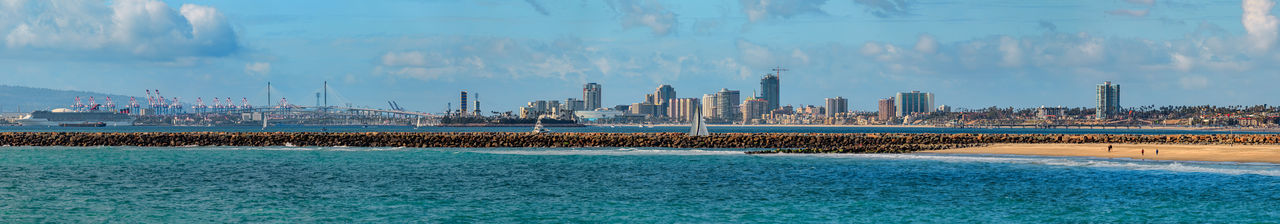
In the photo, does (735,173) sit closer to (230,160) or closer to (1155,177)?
(1155,177)

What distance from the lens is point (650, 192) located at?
30.2 meters

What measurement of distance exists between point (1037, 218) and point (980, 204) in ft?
10.4

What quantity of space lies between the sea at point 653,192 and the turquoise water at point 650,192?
5 cm

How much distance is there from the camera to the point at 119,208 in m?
25.3

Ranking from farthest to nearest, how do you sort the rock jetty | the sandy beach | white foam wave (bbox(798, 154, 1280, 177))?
the rock jetty
the sandy beach
white foam wave (bbox(798, 154, 1280, 177))

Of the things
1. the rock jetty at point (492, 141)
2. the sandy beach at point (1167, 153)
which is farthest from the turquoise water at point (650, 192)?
the rock jetty at point (492, 141)

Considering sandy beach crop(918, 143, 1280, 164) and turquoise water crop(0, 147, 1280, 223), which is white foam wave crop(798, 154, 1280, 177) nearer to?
turquoise water crop(0, 147, 1280, 223)

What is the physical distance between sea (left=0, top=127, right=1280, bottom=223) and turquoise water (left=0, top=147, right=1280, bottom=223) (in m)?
0.05

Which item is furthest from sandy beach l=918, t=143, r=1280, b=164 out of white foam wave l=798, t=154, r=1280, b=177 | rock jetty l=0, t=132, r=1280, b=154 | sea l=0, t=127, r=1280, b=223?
rock jetty l=0, t=132, r=1280, b=154

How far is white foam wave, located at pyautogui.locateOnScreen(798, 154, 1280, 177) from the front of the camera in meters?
38.0

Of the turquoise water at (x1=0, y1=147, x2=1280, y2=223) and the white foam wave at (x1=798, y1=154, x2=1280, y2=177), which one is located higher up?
the white foam wave at (x1=798, y1=154, x2=1280, y2=177)

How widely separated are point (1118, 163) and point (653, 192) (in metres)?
23.6

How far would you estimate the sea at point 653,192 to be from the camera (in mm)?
23594

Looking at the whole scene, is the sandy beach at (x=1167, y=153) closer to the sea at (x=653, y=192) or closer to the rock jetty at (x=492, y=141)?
the sea at (x=653, y=192)
